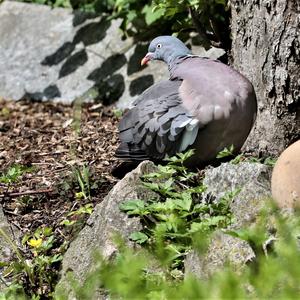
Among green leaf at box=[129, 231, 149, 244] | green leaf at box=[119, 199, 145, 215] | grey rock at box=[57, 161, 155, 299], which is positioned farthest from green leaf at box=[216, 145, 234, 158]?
green leaf at box=[129, 231, 149, 244]

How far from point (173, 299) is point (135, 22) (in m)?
4.79

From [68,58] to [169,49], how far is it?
7.69 ft

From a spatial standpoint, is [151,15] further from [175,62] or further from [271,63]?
[271,63]

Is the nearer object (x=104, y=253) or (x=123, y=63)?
(x=104, y=253)

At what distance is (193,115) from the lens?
14.1 feet

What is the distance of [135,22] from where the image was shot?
268 inches

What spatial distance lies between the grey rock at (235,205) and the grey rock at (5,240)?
987mm

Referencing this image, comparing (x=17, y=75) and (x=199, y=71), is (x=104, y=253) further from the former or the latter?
(x=17, y=75)

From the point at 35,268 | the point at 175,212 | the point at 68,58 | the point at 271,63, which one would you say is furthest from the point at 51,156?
the point at 68,58

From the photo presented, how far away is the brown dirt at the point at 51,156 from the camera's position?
4508mm

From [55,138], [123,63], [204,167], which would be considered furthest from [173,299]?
[123,63]

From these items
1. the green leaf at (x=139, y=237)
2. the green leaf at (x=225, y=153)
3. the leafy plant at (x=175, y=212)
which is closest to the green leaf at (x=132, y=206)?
the leafy plant at (x=175, y=212)

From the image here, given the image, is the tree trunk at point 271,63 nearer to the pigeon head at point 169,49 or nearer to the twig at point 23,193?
the pigeon head at point 169,49

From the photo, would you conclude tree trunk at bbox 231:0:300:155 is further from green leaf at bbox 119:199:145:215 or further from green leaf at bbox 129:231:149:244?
green leaf at bbox 129:231:149:244
